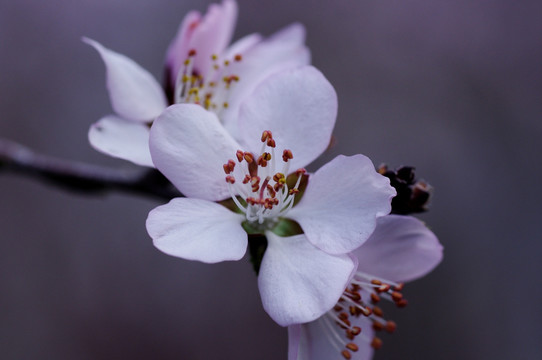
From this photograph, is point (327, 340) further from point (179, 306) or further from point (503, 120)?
point (503, 120)

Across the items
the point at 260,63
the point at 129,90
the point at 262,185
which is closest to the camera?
the point at 262,185

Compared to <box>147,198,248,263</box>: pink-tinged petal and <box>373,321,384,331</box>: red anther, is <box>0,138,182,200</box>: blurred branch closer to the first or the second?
<box>147,198,248,263</box>: pink-tinged petal

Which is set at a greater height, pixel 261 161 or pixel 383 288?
pixel 261 161

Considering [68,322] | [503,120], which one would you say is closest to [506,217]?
[503,120]

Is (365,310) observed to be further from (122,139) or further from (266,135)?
(122,139)

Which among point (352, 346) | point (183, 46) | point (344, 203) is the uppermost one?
point (183, 46)

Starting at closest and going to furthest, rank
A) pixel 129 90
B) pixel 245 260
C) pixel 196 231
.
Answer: pixel 196 231, pixel 129 90, pixel 245 260

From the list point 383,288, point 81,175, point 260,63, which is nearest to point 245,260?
point 81,175
